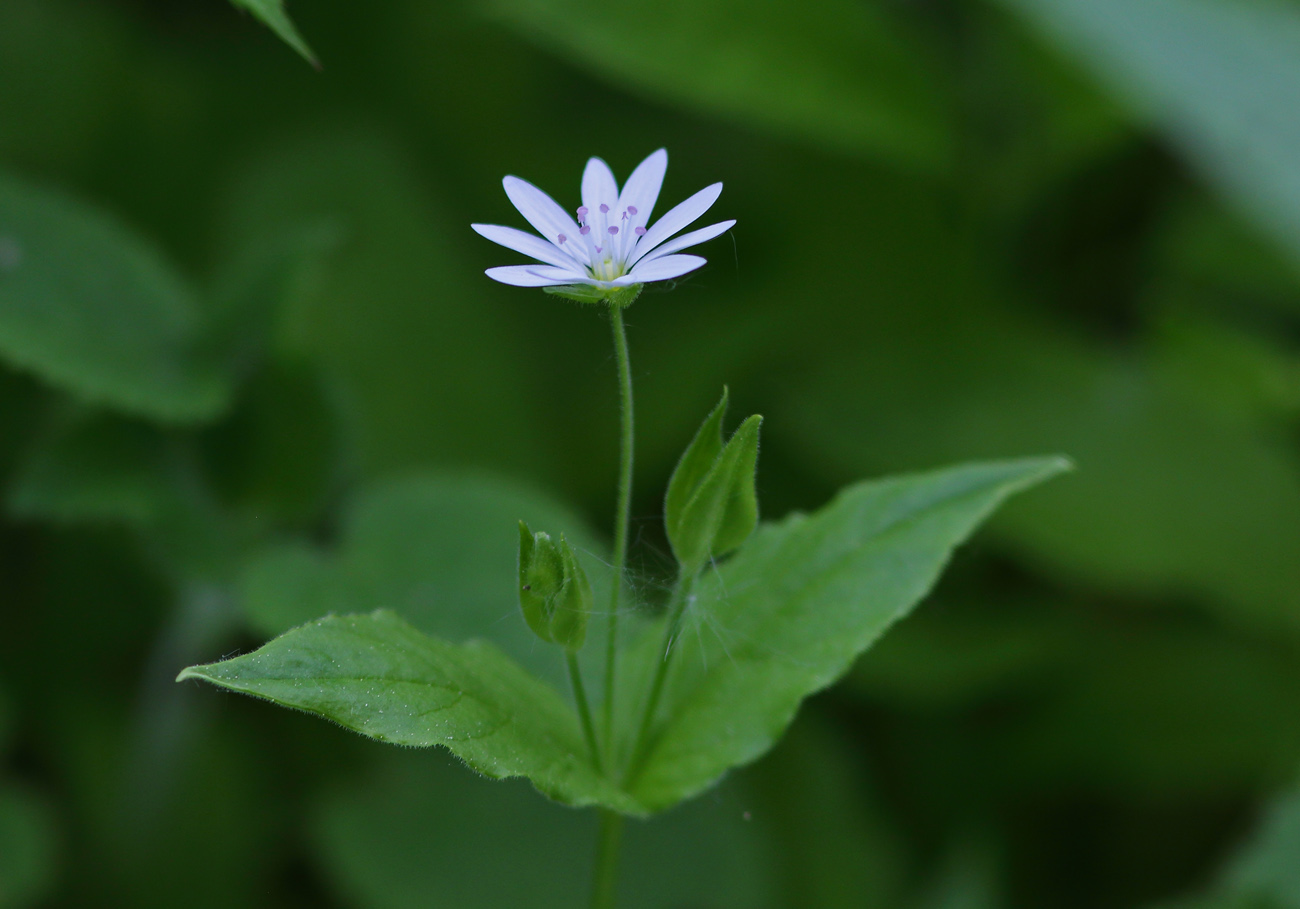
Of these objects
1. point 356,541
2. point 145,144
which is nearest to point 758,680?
point 356,541

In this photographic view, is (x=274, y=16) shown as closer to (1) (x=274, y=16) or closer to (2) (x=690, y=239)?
(1) (x=274, y=16)

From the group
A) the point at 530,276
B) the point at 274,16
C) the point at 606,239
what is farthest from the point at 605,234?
the point at 274,16

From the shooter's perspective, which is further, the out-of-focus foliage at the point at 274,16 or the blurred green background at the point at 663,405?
the blurred green background at the point at 663,405

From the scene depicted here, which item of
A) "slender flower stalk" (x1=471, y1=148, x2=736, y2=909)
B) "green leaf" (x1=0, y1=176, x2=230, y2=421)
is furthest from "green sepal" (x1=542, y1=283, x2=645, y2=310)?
"green leaf" (x1=0, y1=176, x2=230, y2=421)

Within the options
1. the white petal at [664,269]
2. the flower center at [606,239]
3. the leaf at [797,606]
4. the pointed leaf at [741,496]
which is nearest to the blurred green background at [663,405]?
the leaf at [797,606]

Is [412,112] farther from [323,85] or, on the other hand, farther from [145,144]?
[145,144]

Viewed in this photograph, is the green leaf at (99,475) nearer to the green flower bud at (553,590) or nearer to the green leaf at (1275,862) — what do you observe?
the green flower bud at (553,590)

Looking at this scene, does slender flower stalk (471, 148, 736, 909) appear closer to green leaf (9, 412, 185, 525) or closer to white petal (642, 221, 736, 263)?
white petal (642, 221, 736, 263)
